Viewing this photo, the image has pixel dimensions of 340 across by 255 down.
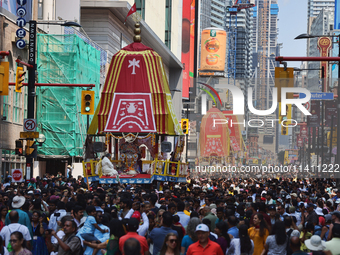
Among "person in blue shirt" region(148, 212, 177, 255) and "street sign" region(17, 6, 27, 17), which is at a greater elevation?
"street sign" region(17, 6, 27, 17)

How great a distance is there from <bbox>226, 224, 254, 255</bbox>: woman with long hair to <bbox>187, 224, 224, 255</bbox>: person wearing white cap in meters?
1.20

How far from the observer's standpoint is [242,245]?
9.36 m

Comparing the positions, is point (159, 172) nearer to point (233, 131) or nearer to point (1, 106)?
point (1, 106)

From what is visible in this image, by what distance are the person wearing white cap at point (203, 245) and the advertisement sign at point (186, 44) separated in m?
87.9

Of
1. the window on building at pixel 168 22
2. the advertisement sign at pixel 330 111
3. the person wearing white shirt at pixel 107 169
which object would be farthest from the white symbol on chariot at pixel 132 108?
the window on building at pixel 168 22

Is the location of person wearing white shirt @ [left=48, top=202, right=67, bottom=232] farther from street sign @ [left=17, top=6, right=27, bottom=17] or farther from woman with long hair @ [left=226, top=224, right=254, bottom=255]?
street sign @ [left=17, top=6, right=27, bottom=17]

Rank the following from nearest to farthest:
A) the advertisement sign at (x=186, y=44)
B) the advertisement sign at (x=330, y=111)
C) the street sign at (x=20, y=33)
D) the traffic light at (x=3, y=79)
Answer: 1. the traffic light at (x=3, y=79)
2. the street sign at (x=20, y=33)
3. the advertisement sign at (x=330, y=111)
4. the advertisement sign at (x=186, y=44)

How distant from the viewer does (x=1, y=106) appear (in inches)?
1252

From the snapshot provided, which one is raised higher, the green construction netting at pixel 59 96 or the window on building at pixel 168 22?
the window on building at pixel 168 22

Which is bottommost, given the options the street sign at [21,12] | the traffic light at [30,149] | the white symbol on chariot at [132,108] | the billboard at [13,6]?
the traffic light at [30,149]

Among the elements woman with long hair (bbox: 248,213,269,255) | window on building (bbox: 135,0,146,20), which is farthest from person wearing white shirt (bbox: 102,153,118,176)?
window on building (bbox: 135,0,146,20)

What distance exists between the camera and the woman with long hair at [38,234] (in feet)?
33.6

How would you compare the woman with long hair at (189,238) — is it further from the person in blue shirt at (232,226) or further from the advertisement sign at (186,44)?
the advertisement sign at (186,44)

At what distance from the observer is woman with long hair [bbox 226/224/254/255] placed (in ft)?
30.6
